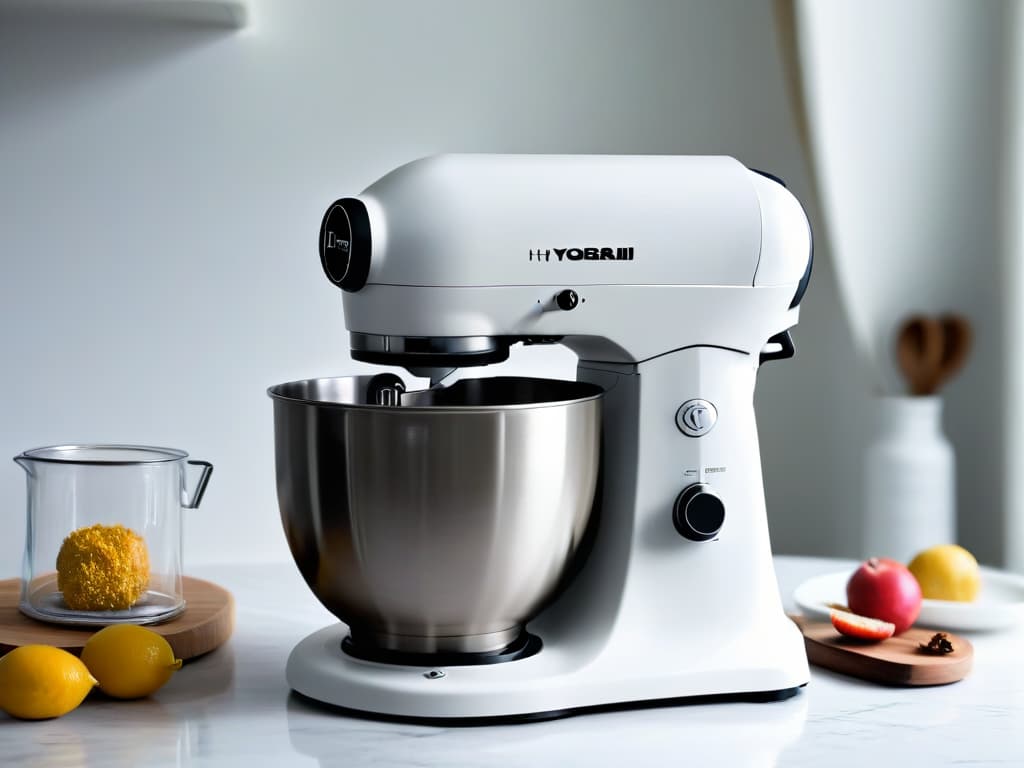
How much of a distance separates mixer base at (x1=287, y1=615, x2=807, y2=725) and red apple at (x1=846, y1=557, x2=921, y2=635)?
6.8 inches

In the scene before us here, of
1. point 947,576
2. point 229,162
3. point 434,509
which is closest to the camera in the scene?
point 434,509

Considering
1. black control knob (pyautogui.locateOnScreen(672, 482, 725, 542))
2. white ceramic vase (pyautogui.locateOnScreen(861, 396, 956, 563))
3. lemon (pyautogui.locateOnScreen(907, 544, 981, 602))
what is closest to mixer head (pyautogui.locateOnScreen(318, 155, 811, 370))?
black control knob (pyautogui.locateOnScreen(672, 482, 725, 542))

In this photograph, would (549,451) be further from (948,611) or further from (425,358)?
(948,611)

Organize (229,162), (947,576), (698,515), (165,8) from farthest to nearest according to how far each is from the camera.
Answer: (229,162)
(165,8)
(947,576)
(698,515)

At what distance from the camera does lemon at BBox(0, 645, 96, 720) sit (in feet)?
3.02

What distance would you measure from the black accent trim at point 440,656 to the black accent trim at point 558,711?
42 millimetres

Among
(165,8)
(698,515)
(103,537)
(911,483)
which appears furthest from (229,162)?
(911,483)

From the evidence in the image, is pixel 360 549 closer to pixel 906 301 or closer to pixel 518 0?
pixel 518 0

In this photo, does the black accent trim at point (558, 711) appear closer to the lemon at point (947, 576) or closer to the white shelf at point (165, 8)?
the lemon at point (947, 576)

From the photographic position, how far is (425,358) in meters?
0.93

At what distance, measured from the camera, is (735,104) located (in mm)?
2125

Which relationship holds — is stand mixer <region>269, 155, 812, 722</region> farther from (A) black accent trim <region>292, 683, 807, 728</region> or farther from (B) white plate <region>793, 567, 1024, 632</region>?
(B) white plate <region>793, 567, 1024, 632</region>

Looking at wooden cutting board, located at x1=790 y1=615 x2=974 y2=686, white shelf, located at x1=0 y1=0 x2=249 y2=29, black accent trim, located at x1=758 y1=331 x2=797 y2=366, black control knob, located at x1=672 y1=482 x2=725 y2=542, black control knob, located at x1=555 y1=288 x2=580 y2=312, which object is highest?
white shelf, located at x1=0 y1=0 x2=249 y2=29

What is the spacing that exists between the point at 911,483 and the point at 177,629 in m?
1.40
